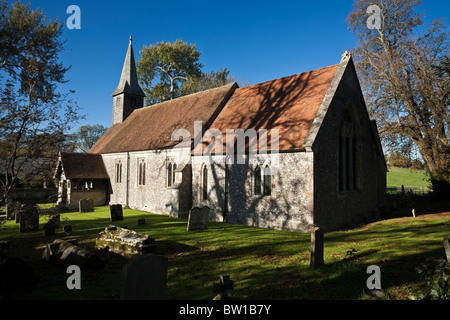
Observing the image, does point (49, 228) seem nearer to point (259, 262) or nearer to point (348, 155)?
point (259, 262)

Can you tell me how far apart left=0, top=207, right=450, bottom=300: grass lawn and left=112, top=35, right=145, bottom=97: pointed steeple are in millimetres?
21225

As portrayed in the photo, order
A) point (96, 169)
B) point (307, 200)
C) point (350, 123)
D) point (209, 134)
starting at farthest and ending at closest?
1. point (96, 169)
2. point (209, 134)
3. point (350, 123)
4. point (307, 200)

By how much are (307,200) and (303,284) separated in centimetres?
628

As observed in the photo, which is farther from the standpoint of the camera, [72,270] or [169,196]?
[169,196]

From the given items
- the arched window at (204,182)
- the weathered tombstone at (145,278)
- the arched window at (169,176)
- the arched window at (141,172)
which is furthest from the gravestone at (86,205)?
the weathered tombstone at (145,278)

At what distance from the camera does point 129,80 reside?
3175cm

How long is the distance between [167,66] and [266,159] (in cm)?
3318

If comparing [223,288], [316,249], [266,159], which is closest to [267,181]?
[266,159]

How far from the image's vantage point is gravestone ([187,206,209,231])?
1328cm

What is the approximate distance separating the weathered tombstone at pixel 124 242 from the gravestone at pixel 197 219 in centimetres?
381

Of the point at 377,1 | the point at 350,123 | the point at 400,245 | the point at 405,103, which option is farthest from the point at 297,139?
the point at 377,1

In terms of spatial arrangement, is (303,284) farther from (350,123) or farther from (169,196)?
(169,196)

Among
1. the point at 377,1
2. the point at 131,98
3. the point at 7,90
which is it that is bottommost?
the point at 7,90

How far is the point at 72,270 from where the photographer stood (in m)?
7.50
